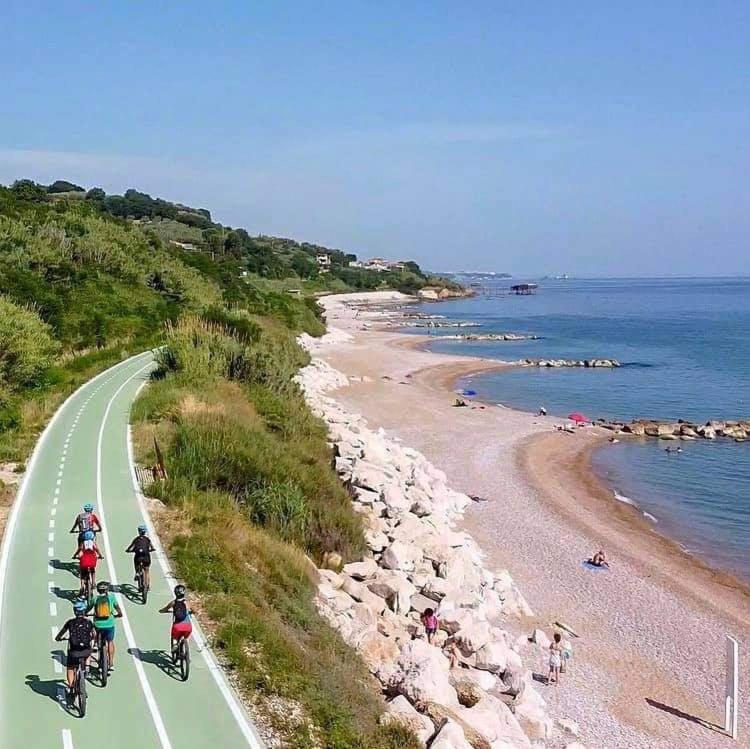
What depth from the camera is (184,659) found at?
10.1 m

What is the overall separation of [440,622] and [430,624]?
0.47 metres

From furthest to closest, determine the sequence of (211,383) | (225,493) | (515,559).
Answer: (211,383)
(515,559)
(225,493)

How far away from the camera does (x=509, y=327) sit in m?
110

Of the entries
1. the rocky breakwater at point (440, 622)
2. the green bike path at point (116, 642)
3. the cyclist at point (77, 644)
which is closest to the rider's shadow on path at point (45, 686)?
the green bike path at point (116, 642)

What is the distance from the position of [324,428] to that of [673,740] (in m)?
15.8

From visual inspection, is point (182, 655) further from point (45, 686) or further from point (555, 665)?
point (555, 665)

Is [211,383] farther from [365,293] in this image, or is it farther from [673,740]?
[365,293]

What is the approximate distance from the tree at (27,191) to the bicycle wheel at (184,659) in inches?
2781

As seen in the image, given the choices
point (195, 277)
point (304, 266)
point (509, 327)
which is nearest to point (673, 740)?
point (195, 277)

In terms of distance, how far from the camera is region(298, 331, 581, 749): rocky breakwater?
37.5 ft

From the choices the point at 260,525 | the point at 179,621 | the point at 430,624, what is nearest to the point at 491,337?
the point at 260,525

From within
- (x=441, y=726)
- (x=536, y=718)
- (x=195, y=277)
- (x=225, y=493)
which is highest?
(x=195, y=277)

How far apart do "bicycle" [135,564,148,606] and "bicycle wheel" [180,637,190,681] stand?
7.48 ft

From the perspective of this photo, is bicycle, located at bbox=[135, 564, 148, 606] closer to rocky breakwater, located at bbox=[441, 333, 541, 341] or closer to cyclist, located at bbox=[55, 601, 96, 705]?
cyclist, located at bbox=[55, 601, 96, 705]
